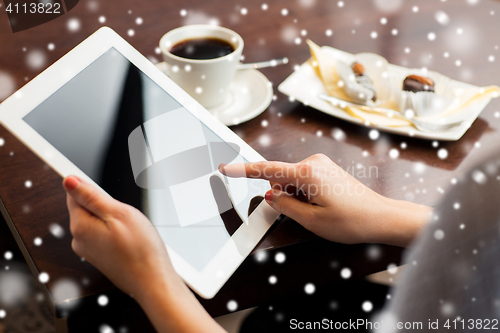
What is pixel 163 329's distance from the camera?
1.41 ft

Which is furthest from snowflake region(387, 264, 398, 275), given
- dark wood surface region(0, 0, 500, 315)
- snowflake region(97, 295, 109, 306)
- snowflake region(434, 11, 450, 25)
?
snowflake region(434, 11, 450, 25)

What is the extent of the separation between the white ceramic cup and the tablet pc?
0.28ft

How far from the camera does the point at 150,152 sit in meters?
0.55

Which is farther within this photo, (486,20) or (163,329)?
(486,20)

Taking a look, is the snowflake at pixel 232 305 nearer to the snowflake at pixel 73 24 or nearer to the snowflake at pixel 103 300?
the snowflake at pixel 103 300

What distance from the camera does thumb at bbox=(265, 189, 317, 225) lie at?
0.53 meters

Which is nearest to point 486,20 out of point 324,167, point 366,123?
point 366,123

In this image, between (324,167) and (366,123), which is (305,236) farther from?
(366,123)

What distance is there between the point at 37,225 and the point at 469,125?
2.33 feet

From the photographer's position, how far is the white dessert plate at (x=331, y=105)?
0.68 meters

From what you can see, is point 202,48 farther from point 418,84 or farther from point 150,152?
point 418,84

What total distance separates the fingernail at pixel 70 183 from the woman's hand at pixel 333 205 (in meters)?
0.19

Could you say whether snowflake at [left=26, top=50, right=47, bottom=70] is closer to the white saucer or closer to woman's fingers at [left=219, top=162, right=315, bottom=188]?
the white saucer

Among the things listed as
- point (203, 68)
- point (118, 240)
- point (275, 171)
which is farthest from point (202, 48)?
point (118, 240)
